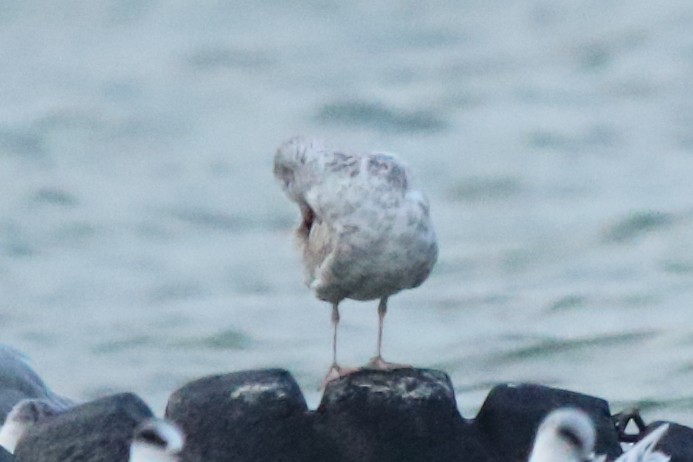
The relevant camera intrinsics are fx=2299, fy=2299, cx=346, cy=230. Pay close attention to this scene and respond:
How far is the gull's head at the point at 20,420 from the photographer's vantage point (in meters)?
8.72

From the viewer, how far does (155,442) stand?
747 centimetres

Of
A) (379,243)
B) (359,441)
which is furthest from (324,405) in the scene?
(379,243)

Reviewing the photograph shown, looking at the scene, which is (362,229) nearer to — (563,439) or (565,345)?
(563,439)

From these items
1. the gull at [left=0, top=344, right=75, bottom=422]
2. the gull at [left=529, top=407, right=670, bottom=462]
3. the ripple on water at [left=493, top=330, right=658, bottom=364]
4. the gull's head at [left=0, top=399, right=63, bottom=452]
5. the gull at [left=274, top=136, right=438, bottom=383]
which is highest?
the gull at [left=274, top=136, right=438, bottom=383]

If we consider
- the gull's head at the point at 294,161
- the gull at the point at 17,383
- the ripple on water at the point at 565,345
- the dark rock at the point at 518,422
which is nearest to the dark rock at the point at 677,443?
the dark rock at the point at 518,422

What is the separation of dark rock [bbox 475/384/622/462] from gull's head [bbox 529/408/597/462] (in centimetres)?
38

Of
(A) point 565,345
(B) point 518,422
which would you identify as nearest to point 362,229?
(B) point 518,422

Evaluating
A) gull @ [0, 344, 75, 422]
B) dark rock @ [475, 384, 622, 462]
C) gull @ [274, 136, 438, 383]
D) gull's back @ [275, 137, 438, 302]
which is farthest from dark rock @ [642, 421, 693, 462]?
gull @ [0, 344, 75, 422]

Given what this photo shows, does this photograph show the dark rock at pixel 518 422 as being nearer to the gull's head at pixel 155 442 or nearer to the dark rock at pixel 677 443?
the dark rock at pixel 677 443

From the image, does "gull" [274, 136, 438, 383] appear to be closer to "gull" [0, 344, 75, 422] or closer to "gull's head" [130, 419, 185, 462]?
"gull's head" [130, 419, 185, 462]

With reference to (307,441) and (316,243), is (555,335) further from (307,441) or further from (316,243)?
(307,441)

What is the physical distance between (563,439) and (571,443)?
0.11 feet

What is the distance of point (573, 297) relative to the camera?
68.3 ft

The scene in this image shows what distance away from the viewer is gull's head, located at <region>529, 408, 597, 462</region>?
7547 mm
